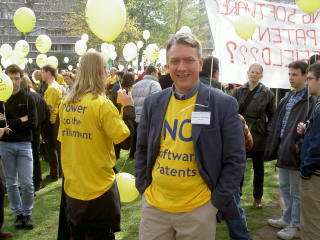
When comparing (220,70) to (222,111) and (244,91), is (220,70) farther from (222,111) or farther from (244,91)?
(222,111)

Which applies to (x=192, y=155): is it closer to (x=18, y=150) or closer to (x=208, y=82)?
(x=208, y=82)

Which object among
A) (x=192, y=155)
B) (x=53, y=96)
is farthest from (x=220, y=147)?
(x=53, y=96)

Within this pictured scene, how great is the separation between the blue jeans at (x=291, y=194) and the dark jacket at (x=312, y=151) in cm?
78

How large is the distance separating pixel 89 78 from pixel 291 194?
2.68 m

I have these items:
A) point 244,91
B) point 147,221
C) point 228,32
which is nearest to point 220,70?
point 228,32

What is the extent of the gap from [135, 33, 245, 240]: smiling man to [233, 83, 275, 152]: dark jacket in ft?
8.81

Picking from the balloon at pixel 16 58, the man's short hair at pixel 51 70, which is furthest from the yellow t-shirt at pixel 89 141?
the balloon at pixel 16 58

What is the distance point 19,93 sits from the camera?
4.72 metres

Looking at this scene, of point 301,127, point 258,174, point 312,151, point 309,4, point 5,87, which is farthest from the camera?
point 258,174

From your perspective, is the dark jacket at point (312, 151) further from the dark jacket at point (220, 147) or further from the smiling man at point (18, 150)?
the smiling man at point (18, 150)

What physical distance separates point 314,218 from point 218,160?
5.32 ft

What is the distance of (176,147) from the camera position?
229 centimetres

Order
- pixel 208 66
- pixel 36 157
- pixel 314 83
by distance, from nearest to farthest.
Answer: pixel 314 83 < pixel 208 66 < pixel 36 157

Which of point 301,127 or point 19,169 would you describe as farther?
point 19,169
